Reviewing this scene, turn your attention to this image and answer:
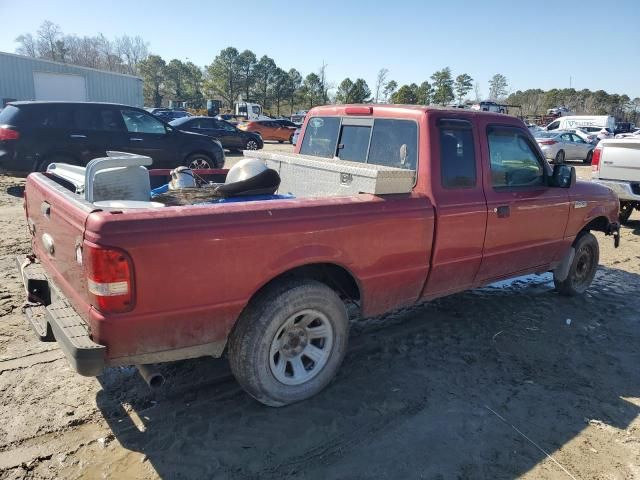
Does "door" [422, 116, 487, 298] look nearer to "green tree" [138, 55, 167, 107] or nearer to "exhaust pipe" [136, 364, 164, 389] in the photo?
"exhaust pipe" [136, 364, 164, 389]

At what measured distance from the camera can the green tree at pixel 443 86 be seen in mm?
75375

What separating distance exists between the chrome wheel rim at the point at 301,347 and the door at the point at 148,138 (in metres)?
8.35

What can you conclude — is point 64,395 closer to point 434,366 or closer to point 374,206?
point 374,206

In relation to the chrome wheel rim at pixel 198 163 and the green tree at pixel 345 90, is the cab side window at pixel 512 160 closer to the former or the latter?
the chrome wheel rim at pixel 198 163

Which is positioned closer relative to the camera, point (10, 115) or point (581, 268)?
point (581, 268)

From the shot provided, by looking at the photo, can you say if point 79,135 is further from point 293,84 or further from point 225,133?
point 293,84

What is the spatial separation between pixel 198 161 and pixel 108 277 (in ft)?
30.9

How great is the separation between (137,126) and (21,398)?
8374 mm

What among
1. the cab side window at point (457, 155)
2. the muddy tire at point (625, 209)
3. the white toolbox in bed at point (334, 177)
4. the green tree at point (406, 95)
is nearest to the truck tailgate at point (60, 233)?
the white toolbox in bed at point (334, 177)

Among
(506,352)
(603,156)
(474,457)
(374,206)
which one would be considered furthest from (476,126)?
(603,156)

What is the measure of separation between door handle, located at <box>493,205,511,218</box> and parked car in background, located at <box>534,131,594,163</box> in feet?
60.9

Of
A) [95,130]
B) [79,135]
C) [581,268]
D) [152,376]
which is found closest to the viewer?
[152,376]

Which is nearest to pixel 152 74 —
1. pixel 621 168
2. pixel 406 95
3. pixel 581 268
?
pixel 406 95

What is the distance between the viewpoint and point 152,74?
73125 mm
